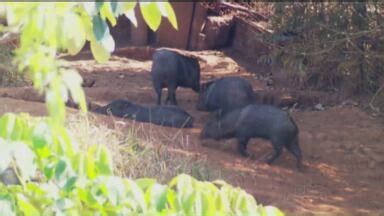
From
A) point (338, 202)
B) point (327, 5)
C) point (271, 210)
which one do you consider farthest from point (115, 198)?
point (327, 5)

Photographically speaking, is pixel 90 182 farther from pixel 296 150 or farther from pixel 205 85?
pixel 205 85

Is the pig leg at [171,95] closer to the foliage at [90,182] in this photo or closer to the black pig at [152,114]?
the black pig at [152,114]

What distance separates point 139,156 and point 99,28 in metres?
4.12

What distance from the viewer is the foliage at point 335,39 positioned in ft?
26.1

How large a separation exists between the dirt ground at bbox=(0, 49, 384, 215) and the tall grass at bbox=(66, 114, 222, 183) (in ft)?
1.23

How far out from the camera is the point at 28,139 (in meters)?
1.80

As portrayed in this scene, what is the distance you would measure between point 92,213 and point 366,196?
14.9 ft

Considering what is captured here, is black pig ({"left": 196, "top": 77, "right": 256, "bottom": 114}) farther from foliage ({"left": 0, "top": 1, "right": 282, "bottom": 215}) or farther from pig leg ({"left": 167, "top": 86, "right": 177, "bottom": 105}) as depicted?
foliage ({"left": 0, "top": 1, "right": 282, "bottom": 215})

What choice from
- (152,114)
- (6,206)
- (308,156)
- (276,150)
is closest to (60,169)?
(6,206)

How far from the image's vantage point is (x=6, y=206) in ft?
5.71

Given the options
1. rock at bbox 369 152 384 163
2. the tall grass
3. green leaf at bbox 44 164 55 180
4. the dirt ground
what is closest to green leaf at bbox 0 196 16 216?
green leaf at bbox 44 164 55 180

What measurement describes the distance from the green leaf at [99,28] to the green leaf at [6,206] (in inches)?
17.1

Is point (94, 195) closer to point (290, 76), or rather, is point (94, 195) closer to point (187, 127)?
point (187, 127)

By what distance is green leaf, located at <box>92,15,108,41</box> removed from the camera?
160 cm
